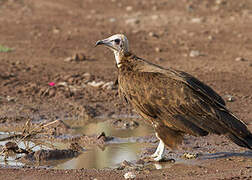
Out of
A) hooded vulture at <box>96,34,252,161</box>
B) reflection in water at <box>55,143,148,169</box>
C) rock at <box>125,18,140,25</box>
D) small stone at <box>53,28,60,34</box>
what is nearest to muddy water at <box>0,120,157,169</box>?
reflection in water at <box>55,143,148,169</box>

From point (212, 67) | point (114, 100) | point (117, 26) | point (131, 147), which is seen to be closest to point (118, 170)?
point (131, 147)

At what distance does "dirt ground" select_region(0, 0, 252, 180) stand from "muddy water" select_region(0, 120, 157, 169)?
1.28 ft

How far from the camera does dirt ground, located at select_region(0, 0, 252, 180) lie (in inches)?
288

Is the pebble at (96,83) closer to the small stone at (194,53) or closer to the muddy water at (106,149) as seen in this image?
the muddy water at (106,149)

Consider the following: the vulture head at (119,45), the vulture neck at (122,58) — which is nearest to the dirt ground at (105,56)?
the vulture neck at (122,58)

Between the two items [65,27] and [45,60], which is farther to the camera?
[65,27]

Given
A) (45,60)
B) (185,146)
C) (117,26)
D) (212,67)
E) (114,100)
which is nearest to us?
(185,146)

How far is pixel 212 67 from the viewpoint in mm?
12109

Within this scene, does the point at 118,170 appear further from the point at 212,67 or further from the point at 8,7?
the point at 8,7

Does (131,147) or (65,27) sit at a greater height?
(65,27)

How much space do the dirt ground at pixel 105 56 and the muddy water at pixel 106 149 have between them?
0.39 m

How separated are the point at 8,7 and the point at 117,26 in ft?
16.7

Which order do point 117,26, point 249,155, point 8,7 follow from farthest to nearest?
point 8,7, point 117,26, point 249,155

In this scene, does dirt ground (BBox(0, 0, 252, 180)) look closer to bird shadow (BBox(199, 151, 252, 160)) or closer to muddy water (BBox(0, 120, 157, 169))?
bird shadow (BBox(199, 151, 252, 160))
